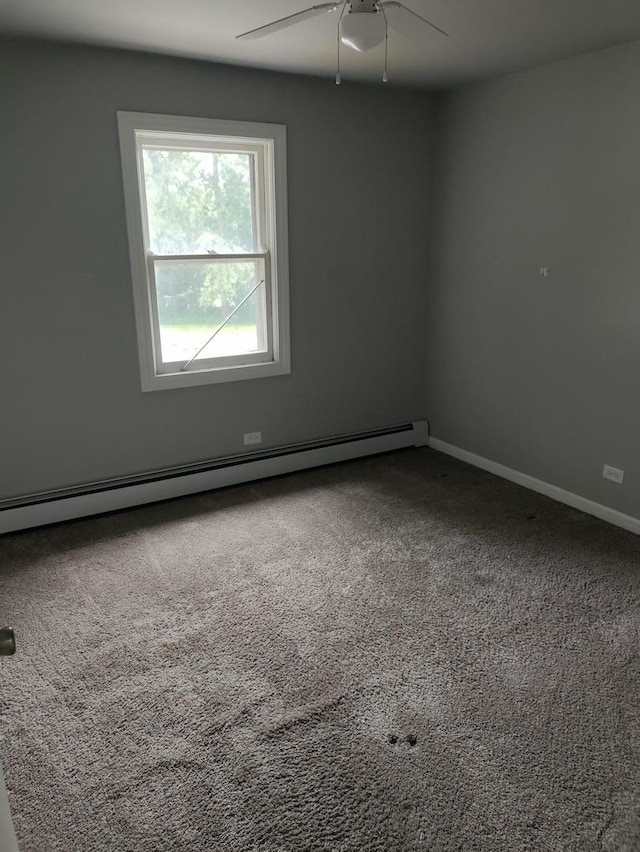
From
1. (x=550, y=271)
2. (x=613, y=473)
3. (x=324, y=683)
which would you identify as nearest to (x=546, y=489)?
(x=613, y=473)

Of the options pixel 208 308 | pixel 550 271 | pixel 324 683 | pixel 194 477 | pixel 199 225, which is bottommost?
pixel 324 683

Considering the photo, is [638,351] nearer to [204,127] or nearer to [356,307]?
[356,307]

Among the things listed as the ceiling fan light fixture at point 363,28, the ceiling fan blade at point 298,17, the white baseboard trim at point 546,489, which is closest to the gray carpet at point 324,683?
the white baseboard trim at point 546,489

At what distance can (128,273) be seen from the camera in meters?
3.48

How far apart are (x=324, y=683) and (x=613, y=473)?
2153 mm

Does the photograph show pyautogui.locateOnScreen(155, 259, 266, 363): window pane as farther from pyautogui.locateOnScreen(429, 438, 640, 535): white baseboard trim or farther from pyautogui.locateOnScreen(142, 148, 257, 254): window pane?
pyautogui.locateOnScreen(429, 438, 640, 535): white baseboard trim

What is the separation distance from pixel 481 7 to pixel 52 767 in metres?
3.22

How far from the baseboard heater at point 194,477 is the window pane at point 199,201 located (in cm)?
136

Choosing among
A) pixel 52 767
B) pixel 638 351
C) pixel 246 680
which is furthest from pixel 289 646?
pixel 638 351

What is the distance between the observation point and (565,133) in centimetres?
343

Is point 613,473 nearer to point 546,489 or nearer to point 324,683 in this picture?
point 546,489

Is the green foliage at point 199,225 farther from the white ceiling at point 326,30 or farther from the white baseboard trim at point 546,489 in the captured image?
the white baseboard trim at point 546,489

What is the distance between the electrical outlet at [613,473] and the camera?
135 inches

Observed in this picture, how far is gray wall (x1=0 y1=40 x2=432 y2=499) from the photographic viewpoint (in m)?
3.16
